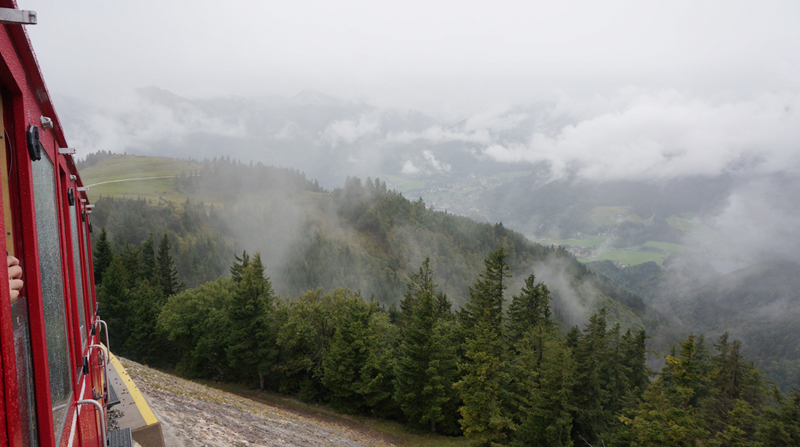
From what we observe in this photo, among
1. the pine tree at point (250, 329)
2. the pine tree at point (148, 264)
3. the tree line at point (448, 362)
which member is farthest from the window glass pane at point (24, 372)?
the pine tree at point (148, 264)

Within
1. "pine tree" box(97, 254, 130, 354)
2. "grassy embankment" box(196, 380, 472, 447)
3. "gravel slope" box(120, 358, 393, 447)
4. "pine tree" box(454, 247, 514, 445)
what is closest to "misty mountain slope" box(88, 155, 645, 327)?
"pine tree" box(97, 254, 130, 354)

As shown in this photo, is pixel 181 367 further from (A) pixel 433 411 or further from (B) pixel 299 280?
(B) pixel 299 280

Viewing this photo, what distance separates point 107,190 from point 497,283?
7152 inches

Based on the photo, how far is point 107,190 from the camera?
157500 millimetres

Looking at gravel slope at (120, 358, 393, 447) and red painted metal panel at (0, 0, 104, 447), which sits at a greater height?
red painted metal panel at (0, 0, 104, 447)

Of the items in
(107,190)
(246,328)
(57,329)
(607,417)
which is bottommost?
(607,417)

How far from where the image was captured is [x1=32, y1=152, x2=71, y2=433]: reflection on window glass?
11.6 ft

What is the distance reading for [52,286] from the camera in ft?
12.9

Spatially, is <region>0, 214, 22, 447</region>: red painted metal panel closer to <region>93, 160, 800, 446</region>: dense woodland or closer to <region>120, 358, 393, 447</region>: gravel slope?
<region>120, 358, 393, 447</region>: gravel slope

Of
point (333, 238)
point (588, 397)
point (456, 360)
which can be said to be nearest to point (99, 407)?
point (456, 360)

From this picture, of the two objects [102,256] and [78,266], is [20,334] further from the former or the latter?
[102,256]

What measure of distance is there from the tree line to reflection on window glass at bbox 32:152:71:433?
23.6 metres

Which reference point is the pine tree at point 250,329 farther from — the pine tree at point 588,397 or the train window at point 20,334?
the train window at point 20,334

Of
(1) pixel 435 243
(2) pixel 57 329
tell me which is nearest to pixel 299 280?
(1) pixel 435 243
